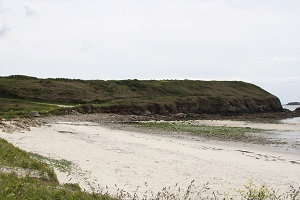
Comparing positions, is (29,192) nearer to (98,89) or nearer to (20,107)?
(20,107)

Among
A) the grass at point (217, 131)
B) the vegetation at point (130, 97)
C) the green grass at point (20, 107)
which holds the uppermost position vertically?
the vegetation at point (130, 97)

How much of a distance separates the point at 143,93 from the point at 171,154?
251 ft

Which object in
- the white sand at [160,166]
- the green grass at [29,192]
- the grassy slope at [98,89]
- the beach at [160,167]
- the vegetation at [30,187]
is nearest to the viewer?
the green grass at [29,192]

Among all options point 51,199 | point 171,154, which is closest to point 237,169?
point 171,154

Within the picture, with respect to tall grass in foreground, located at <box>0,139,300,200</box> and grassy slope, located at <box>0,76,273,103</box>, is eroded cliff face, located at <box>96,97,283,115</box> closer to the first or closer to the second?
grassy slope, located at <box>0,76,273,103</box>

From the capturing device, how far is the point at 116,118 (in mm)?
60812

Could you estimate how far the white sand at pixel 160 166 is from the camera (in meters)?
14.9

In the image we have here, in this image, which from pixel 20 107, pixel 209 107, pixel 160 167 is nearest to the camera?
pixel 160 167

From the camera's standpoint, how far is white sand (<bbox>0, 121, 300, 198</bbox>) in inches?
585

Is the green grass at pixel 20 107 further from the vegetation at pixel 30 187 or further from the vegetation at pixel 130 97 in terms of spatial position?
the vegetation at pixel 30 187

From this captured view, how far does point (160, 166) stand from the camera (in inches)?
719

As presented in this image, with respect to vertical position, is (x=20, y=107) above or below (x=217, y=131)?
above

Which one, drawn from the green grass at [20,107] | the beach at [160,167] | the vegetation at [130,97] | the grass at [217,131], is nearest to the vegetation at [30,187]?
the beach at [160,167]

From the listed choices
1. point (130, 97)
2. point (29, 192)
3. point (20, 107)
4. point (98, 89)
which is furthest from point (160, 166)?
point (98, 89)
